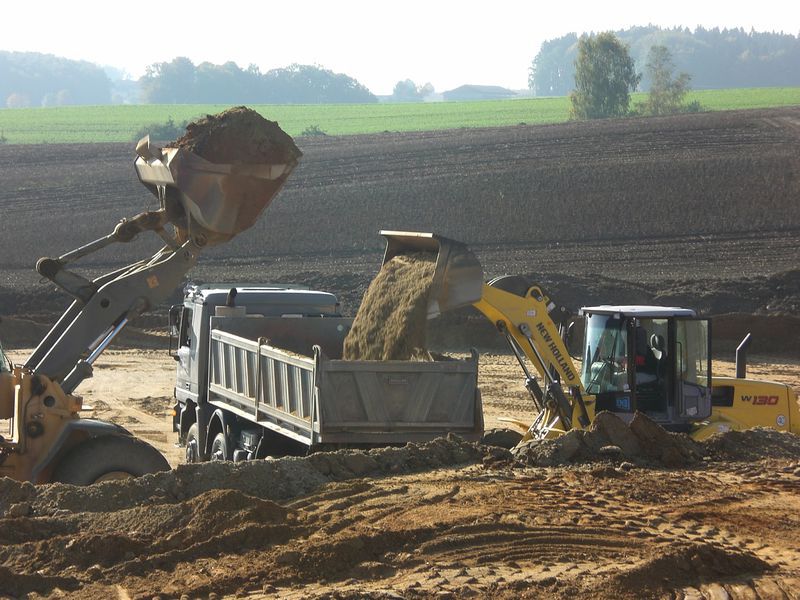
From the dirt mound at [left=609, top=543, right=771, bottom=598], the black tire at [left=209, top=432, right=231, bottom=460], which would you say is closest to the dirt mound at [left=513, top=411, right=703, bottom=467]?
the dirt mound at [left=609, top=543, right=771, bottom=598]

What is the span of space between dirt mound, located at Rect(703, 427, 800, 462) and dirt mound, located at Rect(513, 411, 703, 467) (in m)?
0.28

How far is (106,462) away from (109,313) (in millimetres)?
1759

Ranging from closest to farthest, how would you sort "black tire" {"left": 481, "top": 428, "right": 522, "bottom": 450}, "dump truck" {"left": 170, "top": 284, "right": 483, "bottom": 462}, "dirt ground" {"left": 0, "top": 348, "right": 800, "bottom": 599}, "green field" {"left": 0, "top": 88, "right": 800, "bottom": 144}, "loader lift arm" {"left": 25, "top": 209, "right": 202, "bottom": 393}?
"dirt ground" {"left": 0, "top": 348, "right": 800, "bottom": 599}, "dump truck" {"left": 170, "top": 284, "right": 483, "bottom": 462}, "loader lift arm" {"left": 25, "top": 209, "right": 202, "bottom": 393}, "black tire" {"left": 481, "top": 428, "right": 522, "bottom": 450}, "green field" {"left": 0, "top": 88, "right": 800, "bottom": 144}

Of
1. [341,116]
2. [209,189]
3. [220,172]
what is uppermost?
[341,116]

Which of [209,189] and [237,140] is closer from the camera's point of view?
[209,189]

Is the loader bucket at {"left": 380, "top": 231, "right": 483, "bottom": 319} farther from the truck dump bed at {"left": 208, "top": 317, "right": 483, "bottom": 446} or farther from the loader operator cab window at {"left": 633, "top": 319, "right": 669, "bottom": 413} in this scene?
the loader operator cab window at {"left": 633, "top": 319, "right": 669, "bottom": 413}

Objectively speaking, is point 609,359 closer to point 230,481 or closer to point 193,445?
point 230,481

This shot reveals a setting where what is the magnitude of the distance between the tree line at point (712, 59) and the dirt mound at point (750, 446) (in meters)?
125

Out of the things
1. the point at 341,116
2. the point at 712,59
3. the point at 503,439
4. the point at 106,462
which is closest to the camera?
the point at 106,462

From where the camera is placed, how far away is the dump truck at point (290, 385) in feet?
35.8

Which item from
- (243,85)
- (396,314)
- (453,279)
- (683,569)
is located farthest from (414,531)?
(243,85)

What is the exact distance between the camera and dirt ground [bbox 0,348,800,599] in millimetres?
7355

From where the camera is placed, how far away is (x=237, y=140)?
38.9 feet

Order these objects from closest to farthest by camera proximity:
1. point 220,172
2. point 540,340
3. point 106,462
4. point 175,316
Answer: point 106,462 < point 220,172 < point 540,340 < point 175,316
